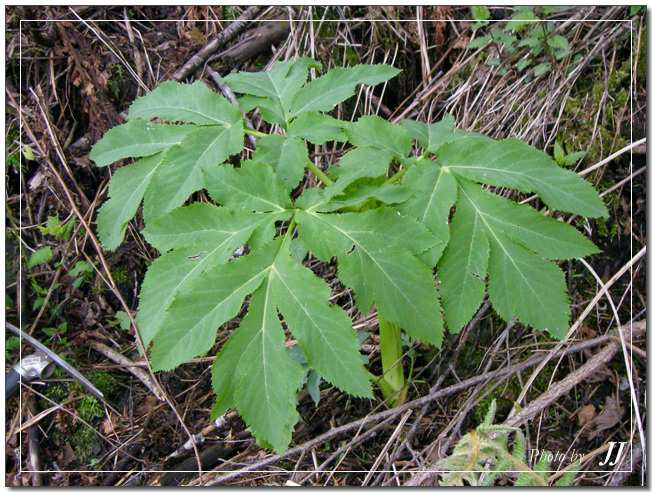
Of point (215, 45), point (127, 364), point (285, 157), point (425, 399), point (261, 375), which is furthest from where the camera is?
point (215, 45)

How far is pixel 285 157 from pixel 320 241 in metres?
0.28

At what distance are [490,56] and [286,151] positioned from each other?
4.18 feet

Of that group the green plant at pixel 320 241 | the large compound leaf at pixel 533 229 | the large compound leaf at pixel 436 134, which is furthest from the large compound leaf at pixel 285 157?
the large compound leaf at pixel 533 229

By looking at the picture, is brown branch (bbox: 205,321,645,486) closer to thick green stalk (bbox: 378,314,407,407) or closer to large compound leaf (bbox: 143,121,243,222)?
thick green stalk (bbox: 378,314,407,407)

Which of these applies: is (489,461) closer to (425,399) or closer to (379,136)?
(425,399)

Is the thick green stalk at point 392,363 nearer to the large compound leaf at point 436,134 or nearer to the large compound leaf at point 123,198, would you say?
the large compound leaf at point 436,134

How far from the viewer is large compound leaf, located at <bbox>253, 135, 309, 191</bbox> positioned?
1.29 m

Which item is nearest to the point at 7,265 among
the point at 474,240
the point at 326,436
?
the point at 326,436

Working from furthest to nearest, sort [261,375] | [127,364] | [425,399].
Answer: [127,364], [425,399], [261,375]

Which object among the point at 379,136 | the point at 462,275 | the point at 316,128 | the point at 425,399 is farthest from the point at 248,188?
the point at 425,399

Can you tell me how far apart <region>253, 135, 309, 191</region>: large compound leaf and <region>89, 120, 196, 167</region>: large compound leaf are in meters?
0.27

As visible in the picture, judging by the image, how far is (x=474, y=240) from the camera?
1.23m

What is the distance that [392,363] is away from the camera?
154cm

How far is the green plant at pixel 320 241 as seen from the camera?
1.10 meters
